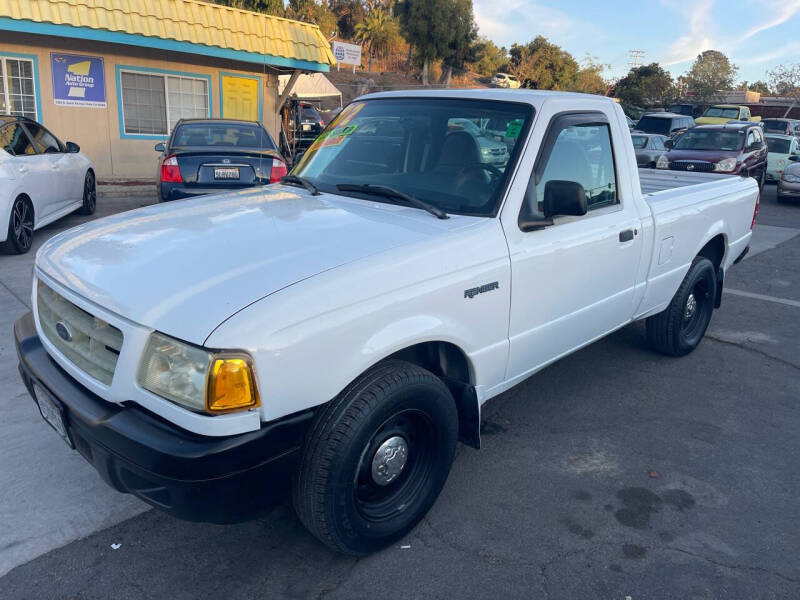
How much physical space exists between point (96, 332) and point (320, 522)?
111 cm

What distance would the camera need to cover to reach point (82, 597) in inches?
101

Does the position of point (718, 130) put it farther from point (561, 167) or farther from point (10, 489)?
point (10, 489)

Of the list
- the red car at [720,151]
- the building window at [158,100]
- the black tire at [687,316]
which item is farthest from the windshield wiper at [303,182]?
the red car at [720,151]

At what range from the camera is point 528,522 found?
3.15m

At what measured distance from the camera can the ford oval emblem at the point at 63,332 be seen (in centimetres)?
272

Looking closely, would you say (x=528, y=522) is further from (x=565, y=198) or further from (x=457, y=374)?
(x=565, y=198)

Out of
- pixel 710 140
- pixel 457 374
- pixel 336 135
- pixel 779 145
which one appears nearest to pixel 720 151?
pixel 710 140

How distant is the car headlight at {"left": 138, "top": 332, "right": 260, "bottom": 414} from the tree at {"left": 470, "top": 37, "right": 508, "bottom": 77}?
169ft

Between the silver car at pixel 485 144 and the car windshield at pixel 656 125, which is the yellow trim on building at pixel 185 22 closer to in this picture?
the silver car at pixel 485 144

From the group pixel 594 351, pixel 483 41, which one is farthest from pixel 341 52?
pixel 594 351

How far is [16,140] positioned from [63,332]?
20.4 ft

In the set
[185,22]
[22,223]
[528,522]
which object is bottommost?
[528,522]

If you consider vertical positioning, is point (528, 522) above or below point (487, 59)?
below

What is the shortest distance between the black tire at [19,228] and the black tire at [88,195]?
2.12 metres
